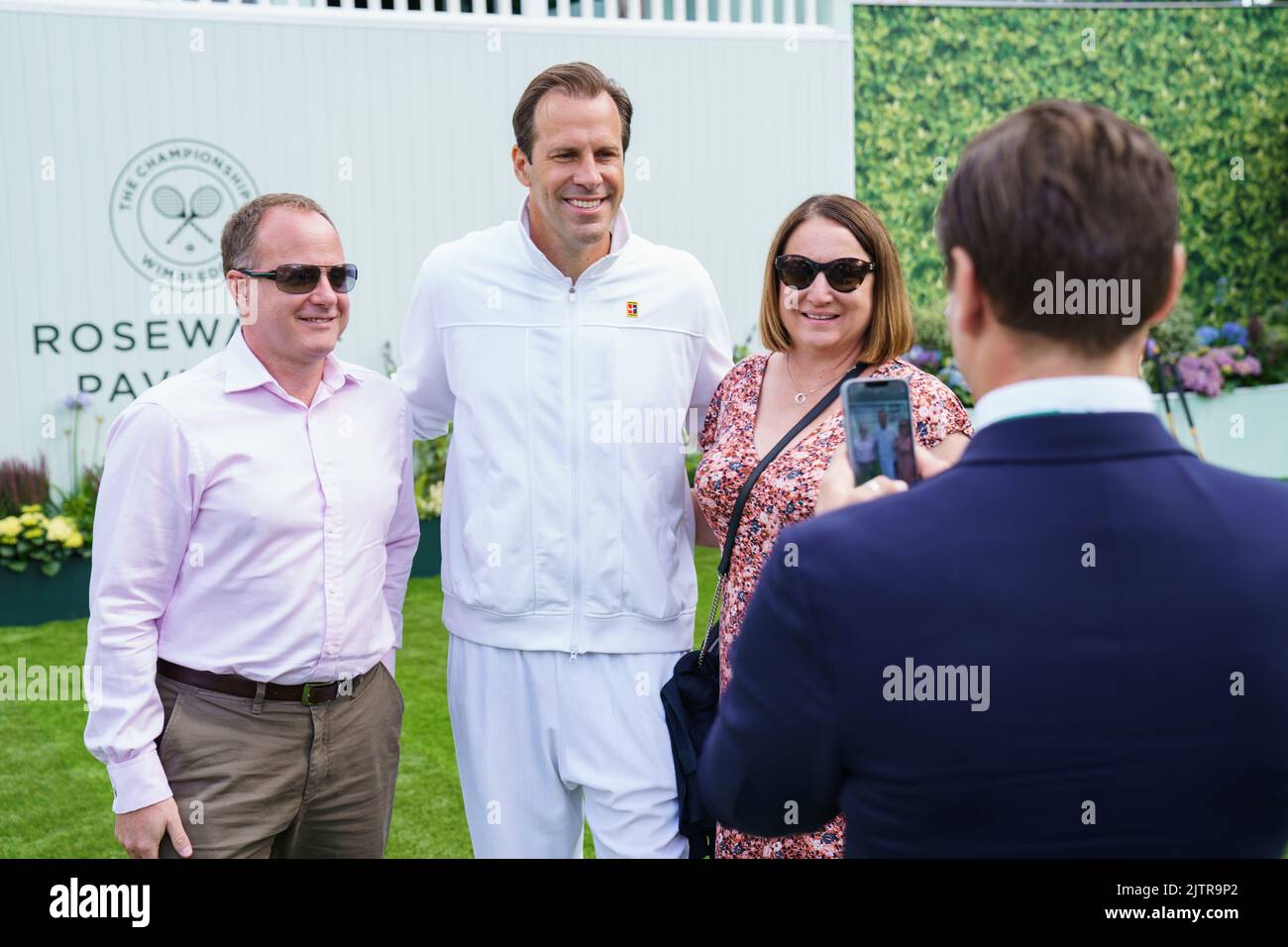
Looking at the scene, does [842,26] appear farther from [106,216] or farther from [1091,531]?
[1091,531]

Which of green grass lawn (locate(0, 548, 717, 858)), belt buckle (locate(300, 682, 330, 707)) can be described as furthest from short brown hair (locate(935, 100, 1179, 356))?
green grass lawn (locate(0, 548, 717, 858))

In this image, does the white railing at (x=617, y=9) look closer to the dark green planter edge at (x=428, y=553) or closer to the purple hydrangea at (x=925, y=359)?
the purple hydrangea at (x=925, y=359)

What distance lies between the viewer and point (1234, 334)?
1216 cm

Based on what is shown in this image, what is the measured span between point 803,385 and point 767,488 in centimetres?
37

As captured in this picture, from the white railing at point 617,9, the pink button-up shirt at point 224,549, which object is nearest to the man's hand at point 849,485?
the pink button-up shirt at point 224,549

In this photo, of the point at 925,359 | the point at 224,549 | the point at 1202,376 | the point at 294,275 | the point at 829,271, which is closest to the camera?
the point at 224,549

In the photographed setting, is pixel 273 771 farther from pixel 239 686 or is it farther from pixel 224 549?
pixel 224 549

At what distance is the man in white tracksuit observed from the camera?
3.28m

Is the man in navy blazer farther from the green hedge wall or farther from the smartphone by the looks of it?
the green hedge wall

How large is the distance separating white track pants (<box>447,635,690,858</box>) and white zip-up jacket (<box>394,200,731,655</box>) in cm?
7

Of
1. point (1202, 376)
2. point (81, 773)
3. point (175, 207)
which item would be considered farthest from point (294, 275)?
point (1202, 376)

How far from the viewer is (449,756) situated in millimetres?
5688

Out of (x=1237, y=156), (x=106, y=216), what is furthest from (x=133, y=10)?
(x=1237, y=156)

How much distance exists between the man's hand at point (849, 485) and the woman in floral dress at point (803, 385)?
1.18m
